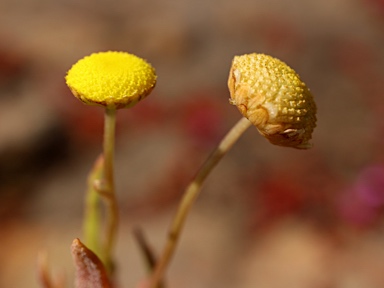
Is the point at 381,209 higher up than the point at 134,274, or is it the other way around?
the point at 381,209

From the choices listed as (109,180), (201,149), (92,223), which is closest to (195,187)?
(109,180)

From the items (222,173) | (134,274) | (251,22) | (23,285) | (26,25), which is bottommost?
(23,285)

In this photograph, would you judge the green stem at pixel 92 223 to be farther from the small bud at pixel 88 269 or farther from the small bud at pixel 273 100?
the small bud at pixel 273 100

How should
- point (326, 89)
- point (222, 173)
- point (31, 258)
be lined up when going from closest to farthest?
point (31, 258) → point (222, 173) → point (326, 89)

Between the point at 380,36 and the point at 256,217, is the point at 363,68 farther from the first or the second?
the point at 256,217

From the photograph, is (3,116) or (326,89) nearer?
(3,116)

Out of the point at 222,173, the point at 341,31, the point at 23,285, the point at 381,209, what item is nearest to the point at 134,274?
the point at 23,285

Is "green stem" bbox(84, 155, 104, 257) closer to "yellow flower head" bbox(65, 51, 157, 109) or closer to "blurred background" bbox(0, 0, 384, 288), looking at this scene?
"yellow flower head" bbox(65, 51, 157, 109)

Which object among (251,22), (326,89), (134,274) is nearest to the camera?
(134,274)
